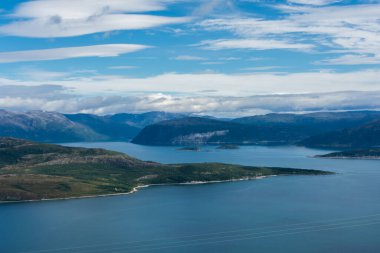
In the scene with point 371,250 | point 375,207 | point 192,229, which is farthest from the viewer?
point 375,207

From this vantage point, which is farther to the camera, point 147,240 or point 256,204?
point 256,204

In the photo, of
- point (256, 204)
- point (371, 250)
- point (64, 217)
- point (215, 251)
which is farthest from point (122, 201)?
point (371, 250)

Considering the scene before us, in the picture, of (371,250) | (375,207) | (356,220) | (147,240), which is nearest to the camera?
(371,250)

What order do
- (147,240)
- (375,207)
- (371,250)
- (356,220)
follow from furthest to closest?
(375,207), (356,220), (147,240), (371,250)

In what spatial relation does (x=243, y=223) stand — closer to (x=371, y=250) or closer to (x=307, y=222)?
(x=307, y=222)

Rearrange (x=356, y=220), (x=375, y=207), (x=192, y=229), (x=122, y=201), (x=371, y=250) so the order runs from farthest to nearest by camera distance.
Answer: (x=122, y=201)
(x=375, y=207)
(x=356, y=220)
(x=192, y=229)
(x=371, y=250)

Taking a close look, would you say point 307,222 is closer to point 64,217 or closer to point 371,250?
point 371,250

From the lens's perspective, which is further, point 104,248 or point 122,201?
point 122,201

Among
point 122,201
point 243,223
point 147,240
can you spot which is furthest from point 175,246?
point 122,201
